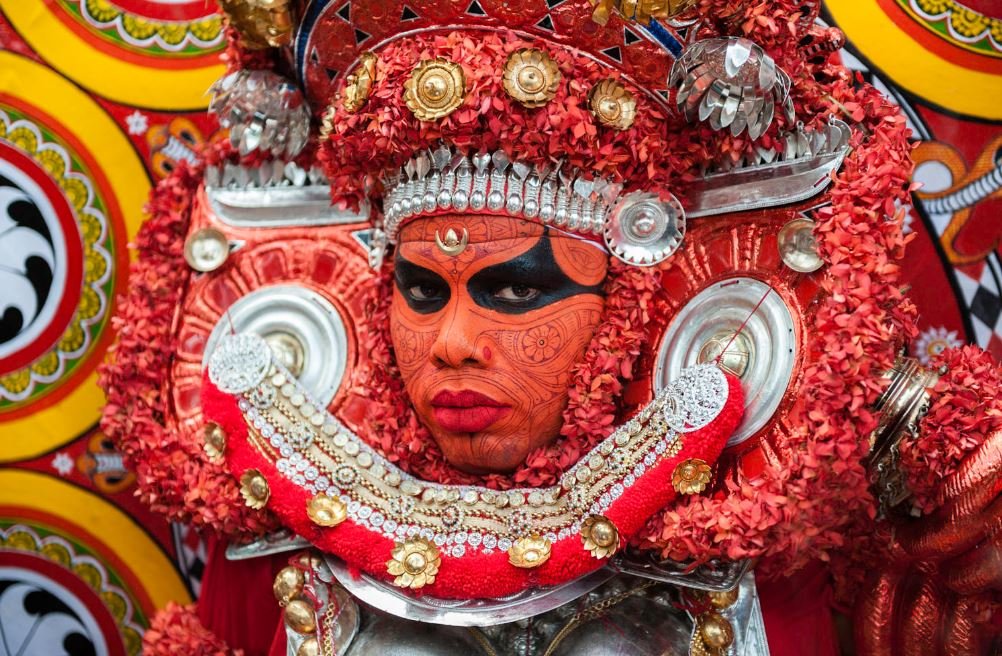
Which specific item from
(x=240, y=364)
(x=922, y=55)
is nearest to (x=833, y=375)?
(x=922, y=55)

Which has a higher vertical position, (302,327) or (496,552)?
(302,327)

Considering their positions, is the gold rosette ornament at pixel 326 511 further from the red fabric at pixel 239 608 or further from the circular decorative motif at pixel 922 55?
the circular decorative motif at pixel 922 55

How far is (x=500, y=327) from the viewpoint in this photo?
269 centimetres

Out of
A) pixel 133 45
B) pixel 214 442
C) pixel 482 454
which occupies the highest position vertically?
pixel 133 45

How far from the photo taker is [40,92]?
3.67m

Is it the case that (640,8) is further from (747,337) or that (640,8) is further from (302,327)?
(302,327)

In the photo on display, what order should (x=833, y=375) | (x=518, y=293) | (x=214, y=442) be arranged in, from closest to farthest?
(x=833, y=375), (x=518, y=293), (x=214, y=442)

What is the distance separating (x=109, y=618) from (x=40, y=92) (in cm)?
173

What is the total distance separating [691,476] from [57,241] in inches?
89.0

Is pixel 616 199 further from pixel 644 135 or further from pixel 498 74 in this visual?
pixel 498 74

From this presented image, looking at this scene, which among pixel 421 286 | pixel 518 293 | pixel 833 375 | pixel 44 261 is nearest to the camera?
pixel 833 375

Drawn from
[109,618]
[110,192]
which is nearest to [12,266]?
[110,192]

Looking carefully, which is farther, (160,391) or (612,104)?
(160,391)

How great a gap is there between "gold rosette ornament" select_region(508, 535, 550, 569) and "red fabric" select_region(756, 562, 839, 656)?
1.72 feet
